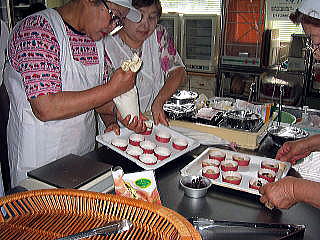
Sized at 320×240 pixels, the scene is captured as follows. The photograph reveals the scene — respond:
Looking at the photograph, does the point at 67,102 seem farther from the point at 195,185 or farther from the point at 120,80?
the point at 195,185

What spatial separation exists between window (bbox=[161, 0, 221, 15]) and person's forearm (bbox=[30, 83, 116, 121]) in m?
3.52

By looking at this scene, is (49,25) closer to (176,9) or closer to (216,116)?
(216,116)

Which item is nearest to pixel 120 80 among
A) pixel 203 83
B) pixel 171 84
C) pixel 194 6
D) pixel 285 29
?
pixel 171 84

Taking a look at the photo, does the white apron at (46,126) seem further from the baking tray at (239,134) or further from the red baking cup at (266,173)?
the red baking cup at (266,173)

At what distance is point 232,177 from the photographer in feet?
4.26

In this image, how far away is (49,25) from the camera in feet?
4.74

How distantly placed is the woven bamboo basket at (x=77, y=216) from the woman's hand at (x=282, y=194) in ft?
1.45

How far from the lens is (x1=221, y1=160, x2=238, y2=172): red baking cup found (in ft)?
4.55

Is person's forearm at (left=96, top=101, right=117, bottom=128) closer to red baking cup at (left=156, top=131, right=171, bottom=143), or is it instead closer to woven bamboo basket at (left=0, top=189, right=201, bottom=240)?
red baking cup at (left=156, top=131, right=171, bottom=143)

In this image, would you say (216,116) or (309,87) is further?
(309,87)

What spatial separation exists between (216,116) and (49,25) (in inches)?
39.4

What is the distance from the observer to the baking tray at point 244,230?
3.20 feet

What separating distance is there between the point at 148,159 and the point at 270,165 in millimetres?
512

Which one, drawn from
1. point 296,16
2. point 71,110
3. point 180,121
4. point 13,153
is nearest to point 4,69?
point 13,153
